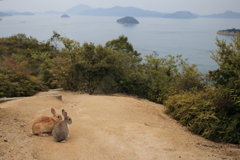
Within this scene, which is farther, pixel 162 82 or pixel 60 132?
pixel 162 82

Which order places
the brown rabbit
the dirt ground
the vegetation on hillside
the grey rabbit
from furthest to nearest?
the vegetation on hillside < the brown rabbit < the grey rabbit < the dirt ground

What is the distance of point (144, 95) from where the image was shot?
17.2m

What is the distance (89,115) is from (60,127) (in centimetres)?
318

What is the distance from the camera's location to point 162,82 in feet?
55.8

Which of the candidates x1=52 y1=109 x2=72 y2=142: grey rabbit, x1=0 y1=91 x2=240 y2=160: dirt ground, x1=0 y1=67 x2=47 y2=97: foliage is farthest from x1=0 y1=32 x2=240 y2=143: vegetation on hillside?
x1=52 y1=109 x2=72 y2=142: grey rabbit

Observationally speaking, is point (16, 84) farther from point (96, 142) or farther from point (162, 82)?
point (96, 142)

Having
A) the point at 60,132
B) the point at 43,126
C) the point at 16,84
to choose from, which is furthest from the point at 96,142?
the point at 16,84

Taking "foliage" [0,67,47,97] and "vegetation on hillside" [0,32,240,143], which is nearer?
"vegetation on hillside" [0,32,240,143]

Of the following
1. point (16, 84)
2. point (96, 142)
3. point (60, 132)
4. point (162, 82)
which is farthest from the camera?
point (162, 82)

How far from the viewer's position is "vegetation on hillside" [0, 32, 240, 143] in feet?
29.9

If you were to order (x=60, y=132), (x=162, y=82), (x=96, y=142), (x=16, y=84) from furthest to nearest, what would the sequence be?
(x=162, y=82) → (x=16, y=84) → (x=96, y=142) → (x=60, y=132)

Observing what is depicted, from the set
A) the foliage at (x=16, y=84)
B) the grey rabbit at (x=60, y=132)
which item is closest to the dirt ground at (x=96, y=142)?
the grey rabbit at (x=60, y=132)

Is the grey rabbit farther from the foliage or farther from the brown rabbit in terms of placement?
the foliage

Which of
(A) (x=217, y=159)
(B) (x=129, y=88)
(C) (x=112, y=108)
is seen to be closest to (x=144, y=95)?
(B) (x=129, y=88)
